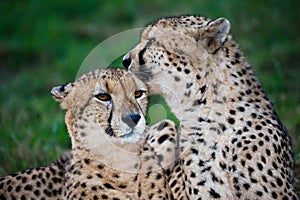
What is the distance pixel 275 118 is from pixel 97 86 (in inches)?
39.3

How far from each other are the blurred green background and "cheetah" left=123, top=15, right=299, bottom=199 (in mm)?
920

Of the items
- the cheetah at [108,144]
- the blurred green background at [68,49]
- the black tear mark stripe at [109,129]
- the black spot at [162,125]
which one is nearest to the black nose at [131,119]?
the cheetah at [108,144]

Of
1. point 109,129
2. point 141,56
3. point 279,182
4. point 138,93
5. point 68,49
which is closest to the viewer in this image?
point 279,182

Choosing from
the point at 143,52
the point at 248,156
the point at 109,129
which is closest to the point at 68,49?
the point at 143,52

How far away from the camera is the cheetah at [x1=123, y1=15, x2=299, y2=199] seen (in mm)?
3234

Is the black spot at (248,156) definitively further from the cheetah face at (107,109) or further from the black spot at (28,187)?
the black spot at (28,187)

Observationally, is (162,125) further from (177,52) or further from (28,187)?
(28,187)

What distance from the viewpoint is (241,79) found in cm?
347

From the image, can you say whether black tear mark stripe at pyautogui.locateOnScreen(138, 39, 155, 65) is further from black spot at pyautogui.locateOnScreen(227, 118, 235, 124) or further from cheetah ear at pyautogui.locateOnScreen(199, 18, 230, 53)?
black spot at pyautogui.locateOnScreen(227, 118, 235, 124)

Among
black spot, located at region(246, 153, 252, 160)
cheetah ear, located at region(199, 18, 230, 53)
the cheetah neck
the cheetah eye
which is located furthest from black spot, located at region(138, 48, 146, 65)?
black spot, located at region(246, 153, 252, 160)

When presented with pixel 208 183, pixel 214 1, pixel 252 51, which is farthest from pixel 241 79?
pixel 214 1

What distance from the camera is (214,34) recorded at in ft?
11.4

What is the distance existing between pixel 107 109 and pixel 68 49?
18.6 feet

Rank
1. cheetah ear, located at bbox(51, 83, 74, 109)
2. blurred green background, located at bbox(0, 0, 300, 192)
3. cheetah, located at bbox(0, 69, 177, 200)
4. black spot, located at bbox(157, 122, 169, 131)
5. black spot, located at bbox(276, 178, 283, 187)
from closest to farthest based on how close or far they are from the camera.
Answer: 1. black spot, located at bbox(276, 178, 283, 187)
2. cheetah, located at bbox(0, 69, 177, 200)
3. cheetah ear, located at bbox(51, 83, 74, 109)
4. black spot, located at bbox(157, 122, 169, 131)
5. blurred green background, located at bbox(0, 0, 300, 192)
